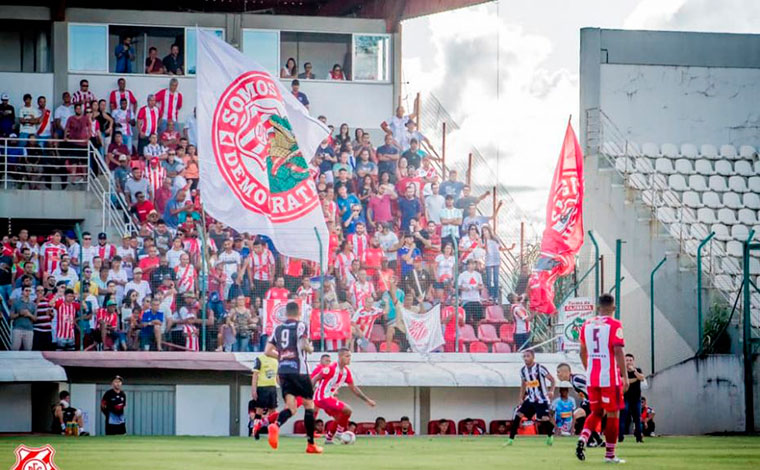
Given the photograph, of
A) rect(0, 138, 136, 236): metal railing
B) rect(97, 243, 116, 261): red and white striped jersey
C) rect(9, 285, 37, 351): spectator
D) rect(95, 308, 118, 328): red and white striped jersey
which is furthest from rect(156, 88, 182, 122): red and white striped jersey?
rect(9, 285, 37, 351): spectator

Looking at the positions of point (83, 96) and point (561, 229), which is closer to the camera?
point (561, 229)

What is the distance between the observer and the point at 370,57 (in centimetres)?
3716

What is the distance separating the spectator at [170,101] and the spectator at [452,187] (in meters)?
6.93

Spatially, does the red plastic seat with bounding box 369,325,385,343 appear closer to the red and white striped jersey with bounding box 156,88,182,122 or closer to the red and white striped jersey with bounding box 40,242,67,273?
the red and white striped jersey with bounding box 40,242,67,273

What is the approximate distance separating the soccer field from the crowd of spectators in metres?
3.62

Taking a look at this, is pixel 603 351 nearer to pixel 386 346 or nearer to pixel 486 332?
pixel 386 346

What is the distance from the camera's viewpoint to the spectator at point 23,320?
86.2 feet

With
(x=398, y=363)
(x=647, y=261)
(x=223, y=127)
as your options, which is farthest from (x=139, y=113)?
(x=647, y=261)

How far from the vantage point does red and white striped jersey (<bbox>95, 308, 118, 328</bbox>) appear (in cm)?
2650

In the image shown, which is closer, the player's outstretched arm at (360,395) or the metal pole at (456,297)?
the player's outstretched arm at (360,395)

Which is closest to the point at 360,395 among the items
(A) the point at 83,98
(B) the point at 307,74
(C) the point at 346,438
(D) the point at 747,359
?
(C) the point at 346,438

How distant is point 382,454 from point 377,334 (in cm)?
922

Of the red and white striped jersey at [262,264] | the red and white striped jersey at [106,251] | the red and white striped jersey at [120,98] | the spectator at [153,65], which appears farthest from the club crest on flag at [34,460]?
the spectator at [153,65]

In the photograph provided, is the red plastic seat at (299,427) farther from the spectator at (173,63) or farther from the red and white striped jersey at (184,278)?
the spectator at (173,63)
